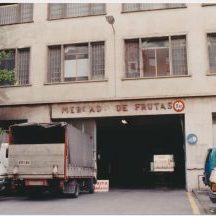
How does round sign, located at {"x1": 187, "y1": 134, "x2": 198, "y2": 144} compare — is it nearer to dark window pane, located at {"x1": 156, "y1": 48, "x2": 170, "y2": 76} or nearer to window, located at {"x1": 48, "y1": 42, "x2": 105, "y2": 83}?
dark window pane, located at {"x1": 156, "y1": 48, "x2": 170, "y2": 76}

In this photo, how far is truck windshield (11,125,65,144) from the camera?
703 inches

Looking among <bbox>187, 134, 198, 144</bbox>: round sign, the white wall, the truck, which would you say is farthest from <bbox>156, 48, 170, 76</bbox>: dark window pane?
the truck

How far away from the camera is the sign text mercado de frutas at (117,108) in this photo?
72.6ft

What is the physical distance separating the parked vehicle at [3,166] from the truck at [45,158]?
42cm

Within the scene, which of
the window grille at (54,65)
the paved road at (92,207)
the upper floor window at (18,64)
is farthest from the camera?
the upper floor window at (18,64)

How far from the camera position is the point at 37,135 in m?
18.3

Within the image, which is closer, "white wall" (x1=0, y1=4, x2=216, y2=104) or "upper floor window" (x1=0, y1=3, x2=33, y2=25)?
"white wall" (x1=0, y1=4, x2=216, y2=104)

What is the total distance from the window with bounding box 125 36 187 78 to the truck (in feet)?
20.9

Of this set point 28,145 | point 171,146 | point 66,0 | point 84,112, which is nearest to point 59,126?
point 28,145

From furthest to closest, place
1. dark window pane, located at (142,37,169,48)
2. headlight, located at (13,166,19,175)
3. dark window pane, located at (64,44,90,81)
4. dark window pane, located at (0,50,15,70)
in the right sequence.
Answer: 1. dark window pane, located at (0,50,15,70)
2. dark window pane, located at (64,44,90,81)
3. dark window pane, located at (142,37,169,48)
4. headlight, located at (13,166,19,175)

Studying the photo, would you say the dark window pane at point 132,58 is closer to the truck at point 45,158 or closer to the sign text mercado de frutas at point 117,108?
the sign text mercado de frutas at point 117,108

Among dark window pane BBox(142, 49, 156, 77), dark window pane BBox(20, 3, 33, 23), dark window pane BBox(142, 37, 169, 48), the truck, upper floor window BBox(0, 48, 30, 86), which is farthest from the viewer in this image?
dark window pane BBox(20, 3, 33, 23)

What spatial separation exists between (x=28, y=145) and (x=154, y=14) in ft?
35.5

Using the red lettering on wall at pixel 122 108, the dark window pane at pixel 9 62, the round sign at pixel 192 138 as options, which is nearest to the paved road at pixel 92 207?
the round sign at pixel 192 138
